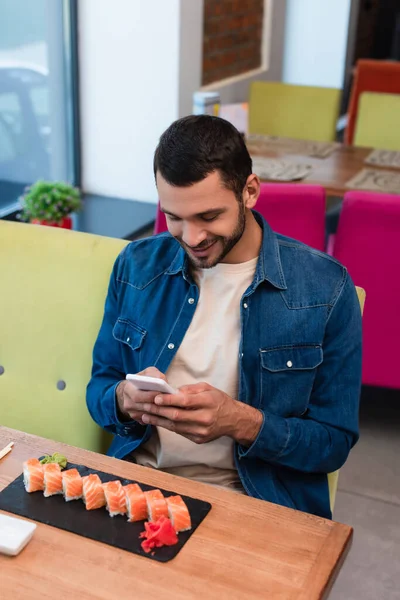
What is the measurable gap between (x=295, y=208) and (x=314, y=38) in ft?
13.0

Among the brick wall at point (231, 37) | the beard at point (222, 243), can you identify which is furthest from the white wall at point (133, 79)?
the beard at point (222, 243)

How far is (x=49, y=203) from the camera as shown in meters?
3.55

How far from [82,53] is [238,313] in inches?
125

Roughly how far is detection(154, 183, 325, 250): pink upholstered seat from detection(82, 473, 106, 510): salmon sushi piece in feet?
4.92

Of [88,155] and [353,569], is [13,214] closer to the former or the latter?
[88,155]

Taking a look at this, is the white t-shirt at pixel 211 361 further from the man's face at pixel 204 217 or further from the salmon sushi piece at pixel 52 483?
the salmon sushi piece at pixel 52 483

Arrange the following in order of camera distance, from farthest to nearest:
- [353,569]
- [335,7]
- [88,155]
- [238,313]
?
[335,7], [88,155], [353,569], [238,313]

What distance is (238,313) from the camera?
4.98 ft

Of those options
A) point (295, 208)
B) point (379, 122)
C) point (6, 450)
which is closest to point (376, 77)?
point (379, 122)

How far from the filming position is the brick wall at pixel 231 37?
471 centimetres

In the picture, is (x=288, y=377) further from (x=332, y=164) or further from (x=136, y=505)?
(x=332, y=164)


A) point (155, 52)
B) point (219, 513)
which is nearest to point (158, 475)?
point (219, 513)

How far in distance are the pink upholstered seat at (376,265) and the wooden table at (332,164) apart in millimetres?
577

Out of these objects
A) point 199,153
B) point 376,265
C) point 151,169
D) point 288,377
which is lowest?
point 151,169
